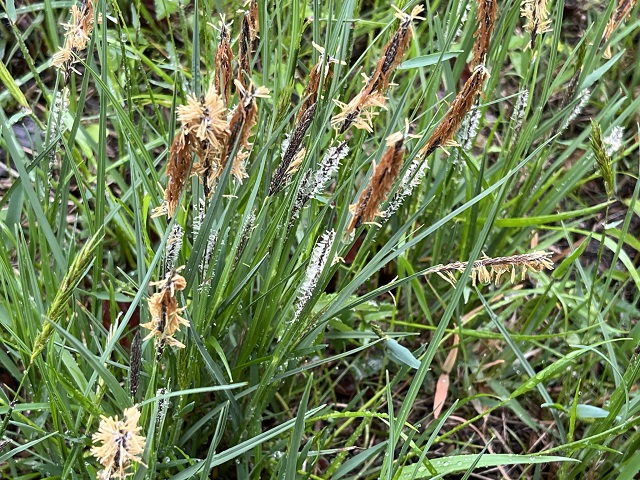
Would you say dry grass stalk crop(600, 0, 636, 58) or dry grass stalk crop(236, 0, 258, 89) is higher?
dry grass stalk crop(236, 0, 258, 89)

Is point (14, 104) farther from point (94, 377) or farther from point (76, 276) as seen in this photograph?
point (76, 276)

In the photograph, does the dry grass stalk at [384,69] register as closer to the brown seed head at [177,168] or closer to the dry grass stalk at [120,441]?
the brown seed head at [177,168]

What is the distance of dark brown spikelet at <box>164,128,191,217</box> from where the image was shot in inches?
25.2

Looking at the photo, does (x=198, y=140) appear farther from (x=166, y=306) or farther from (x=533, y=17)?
(x=533, y=17)

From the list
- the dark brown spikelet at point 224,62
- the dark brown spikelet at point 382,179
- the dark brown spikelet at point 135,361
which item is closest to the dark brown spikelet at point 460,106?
the dark brown spikelet at point 382,179

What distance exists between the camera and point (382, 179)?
677 millimetres

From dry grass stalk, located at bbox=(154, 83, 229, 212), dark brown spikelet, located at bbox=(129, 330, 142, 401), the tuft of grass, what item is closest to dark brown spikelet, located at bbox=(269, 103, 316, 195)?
the tuft of grass

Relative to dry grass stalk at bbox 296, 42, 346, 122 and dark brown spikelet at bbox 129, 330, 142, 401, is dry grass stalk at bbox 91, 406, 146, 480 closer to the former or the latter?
dark brown spikelet at bbox 129, 330, 142, 401

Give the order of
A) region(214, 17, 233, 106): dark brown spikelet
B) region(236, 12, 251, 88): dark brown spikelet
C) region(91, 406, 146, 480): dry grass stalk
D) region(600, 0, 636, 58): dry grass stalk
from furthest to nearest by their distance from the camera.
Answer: region(600, 0, 636, 58): dry grass stalk → region(236, 12, 251, 88): dark brown spikelet → region(214, 17, 233, 106): dark brown spikelet → region(91, 406, 146, 480): dry grass stalk

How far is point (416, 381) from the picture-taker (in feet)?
2.91

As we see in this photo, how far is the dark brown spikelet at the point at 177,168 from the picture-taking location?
0.64 metres

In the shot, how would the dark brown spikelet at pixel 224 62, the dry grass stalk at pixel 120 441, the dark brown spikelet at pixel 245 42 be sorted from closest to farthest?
the dry grass stalk at pixel 120 441 < the dark brown spikelet at pixel 224 62 < the dark brown spikelet at pixel 245 42

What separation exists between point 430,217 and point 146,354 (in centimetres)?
70

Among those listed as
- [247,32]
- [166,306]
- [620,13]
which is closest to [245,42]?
[247,32]
